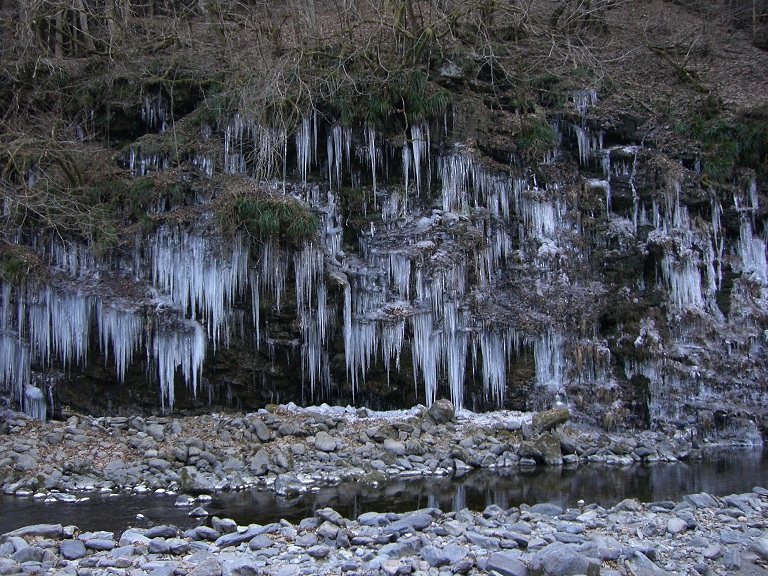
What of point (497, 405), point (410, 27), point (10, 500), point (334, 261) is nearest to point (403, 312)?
point (334, 261)

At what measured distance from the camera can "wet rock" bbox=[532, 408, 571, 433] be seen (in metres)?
12.2

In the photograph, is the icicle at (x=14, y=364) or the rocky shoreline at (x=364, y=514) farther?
the icicle at (x=14, y=364)

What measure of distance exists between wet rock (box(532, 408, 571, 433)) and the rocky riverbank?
14.5 feet

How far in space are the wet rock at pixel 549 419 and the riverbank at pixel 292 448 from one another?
0.02 m


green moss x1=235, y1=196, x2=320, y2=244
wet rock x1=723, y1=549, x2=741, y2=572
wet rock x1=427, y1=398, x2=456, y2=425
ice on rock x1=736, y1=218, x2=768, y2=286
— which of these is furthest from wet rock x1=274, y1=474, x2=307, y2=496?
ice on rock x1=736, y1=218, x2=768, y2=286

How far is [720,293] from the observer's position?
45.7ft

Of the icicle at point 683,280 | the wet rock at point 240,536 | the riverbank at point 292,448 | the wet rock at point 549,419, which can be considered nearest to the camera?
the wet rock at point 240,536

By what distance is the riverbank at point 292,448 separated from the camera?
378 inches

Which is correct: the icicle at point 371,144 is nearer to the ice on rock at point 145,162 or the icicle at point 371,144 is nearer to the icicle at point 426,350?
the icicle at point 426,350

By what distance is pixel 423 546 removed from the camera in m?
6.35

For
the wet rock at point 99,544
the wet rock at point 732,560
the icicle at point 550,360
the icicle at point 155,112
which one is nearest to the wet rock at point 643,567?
the wet rock at point 732,560

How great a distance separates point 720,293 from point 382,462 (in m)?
7.95

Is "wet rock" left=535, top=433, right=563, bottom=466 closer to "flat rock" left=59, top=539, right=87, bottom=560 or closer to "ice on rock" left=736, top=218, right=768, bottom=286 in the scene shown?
"ice on rock" left=736, top=218, right=768, bottom=286

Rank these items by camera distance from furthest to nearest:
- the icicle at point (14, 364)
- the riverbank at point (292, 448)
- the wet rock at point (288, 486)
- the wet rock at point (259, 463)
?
the icicle at point (14, 364), the wet rock at point (259, 463), the riverbank at point (292, 448), the wet rock at point (288, 486)
